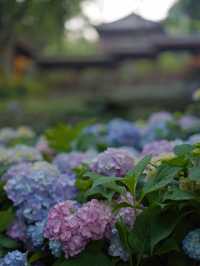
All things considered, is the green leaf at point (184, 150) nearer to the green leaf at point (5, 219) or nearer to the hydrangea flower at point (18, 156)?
the green leaf at point (5, 219)

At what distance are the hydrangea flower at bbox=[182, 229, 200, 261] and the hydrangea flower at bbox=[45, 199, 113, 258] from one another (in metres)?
0.20

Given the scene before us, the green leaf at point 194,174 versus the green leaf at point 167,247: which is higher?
the green leaf at point 194,174

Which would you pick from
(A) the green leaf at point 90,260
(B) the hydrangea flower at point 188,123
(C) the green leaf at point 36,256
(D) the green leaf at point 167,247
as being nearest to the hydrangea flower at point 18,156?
(C) the green leaf at point 36,256

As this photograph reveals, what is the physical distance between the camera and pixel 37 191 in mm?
1541

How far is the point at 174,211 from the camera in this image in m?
1.29

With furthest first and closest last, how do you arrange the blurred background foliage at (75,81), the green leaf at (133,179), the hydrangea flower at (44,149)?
the blurred background foliage at (75,81), the hydrangea flower at (44,149), the green leaf at (133,179)

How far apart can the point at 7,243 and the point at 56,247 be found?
0.68 feet

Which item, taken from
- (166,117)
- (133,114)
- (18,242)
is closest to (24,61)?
(133,114)

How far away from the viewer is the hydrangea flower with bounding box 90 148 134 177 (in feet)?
5.01

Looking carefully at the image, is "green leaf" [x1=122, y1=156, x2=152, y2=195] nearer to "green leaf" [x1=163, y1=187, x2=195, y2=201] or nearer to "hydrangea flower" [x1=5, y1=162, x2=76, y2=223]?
"green leaf" [x1=163, y1=187, x2=195, y2=201]

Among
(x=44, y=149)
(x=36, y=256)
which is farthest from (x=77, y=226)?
(x=44, y=149)

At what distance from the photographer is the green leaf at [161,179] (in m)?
1.28

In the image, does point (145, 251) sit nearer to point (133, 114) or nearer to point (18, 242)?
point (18, 242)

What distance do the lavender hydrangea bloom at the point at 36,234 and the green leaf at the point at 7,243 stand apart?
2.2 inches
